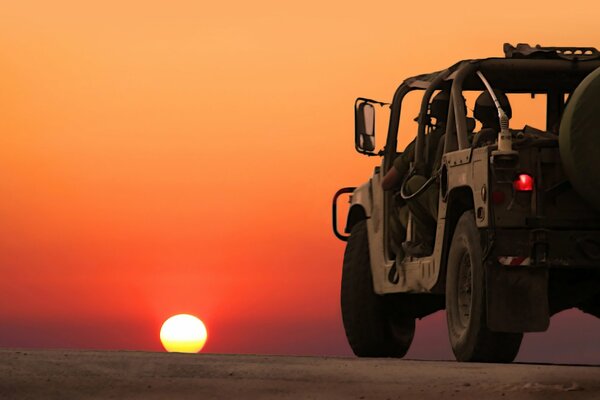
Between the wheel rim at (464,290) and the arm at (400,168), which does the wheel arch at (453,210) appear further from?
the arm at (400,168)

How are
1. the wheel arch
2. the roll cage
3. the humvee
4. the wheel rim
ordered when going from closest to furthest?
the humvee → the wheel rim → the wheel arch → the roll cage

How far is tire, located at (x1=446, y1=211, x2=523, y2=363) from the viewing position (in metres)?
14.3

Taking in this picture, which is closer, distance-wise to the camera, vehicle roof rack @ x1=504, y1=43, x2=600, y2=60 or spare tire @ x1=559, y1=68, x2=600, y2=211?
spare tire @ x1=559, y1=68, x2=600, y2=211

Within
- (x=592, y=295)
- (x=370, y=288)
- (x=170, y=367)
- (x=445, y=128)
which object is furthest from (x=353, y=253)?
(x=170, y=367)

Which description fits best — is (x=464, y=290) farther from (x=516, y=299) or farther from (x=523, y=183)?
(x=523, y=183)

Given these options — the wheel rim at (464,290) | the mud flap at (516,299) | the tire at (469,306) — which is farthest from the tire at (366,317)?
the mud flap at (516,299)

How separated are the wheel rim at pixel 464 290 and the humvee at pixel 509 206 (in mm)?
12

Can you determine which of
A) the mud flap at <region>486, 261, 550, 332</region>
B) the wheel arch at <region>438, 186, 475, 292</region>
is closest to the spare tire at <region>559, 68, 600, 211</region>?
the mud flap at <region>486, 261, 550, 332</region>

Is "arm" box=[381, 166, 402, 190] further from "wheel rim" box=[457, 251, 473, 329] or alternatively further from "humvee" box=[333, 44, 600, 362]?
"wheel rim" box=[457, 251, 473, 329]

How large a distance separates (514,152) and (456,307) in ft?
5.86

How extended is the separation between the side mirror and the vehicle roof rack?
63.2 inches

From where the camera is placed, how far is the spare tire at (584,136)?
13.5m

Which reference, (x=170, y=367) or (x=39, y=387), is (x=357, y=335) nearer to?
(x=170, y=367)

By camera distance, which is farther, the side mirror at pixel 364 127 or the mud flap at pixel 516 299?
the side mirror at pixel 364 127
